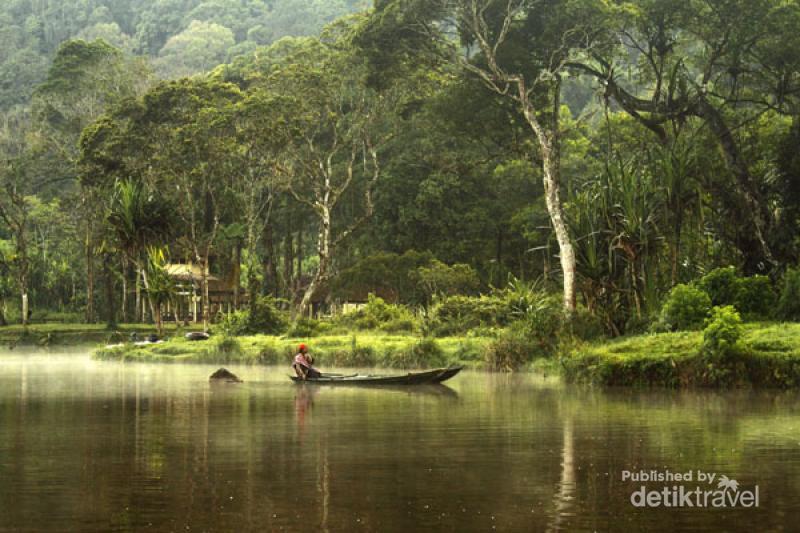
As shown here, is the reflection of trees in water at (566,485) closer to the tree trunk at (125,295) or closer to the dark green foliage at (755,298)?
the dark green foliage at (755,298)

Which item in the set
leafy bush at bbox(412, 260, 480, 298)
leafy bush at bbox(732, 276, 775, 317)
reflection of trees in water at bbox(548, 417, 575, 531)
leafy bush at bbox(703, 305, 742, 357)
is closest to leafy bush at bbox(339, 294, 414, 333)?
leafy bush at bbox(412, 260, 480, 298)

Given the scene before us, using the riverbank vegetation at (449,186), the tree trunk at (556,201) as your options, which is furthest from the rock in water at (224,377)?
the tree trunk at (556,201)

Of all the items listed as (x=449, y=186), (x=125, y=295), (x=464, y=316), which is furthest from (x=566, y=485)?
(x=125, y=295)

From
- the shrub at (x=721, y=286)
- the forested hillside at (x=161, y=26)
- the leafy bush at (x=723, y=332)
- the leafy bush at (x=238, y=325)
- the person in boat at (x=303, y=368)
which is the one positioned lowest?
the person in boat at (x=303, y=368)

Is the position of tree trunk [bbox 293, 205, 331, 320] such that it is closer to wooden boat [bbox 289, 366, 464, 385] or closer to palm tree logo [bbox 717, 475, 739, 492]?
wooden boat [bbox 289, 366, 464, 385]

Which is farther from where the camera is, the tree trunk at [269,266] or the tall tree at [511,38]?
the tree trunk at [269,266]

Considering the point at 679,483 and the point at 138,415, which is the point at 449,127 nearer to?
the point at 138,415

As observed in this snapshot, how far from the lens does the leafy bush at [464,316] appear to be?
40344 mm

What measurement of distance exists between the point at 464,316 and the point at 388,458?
26018 millimetres

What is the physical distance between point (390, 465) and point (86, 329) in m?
54.1

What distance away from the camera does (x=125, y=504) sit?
11.8 meters

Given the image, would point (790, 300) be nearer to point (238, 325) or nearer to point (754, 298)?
point (754, 298)

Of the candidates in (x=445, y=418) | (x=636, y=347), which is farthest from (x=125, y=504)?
(x=636, y=347)

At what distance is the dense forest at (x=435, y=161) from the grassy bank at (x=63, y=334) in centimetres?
191
